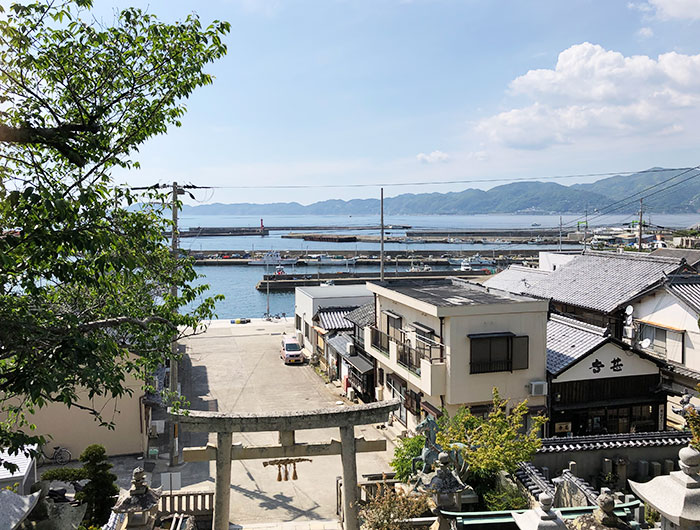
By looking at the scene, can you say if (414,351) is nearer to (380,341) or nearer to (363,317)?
(380,341)

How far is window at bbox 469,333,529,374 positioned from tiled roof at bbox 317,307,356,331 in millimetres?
10601

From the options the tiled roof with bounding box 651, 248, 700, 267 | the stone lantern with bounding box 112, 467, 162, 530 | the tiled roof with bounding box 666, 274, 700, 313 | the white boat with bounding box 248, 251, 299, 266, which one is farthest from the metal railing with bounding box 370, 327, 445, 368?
the white boat with bounding box 248, 251, 299, 266

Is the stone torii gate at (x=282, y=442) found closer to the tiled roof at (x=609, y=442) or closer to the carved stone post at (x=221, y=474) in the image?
the carved stone post at (x=221, y=474)

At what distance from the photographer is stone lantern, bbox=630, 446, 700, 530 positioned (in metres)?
5.27

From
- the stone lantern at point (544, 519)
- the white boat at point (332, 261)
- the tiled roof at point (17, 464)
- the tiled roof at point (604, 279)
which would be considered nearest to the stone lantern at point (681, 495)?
the stone lantern at point (544, 519)

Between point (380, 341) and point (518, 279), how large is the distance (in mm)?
11297

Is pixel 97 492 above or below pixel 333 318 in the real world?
below

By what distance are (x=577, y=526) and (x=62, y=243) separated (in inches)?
254

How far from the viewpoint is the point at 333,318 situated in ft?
87.7

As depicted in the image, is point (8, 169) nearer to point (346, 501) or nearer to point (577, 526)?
point (577, 526)

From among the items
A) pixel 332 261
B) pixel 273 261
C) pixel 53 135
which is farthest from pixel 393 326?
pixel 332 261

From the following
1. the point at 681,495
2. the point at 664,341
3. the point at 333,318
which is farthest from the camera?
the point at 333,318

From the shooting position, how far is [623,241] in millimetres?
110812

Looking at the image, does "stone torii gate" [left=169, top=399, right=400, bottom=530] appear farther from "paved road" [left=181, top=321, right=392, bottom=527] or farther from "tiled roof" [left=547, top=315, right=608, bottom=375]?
"tiled roof" [left=547, top=315, right=608, bottom=375]
